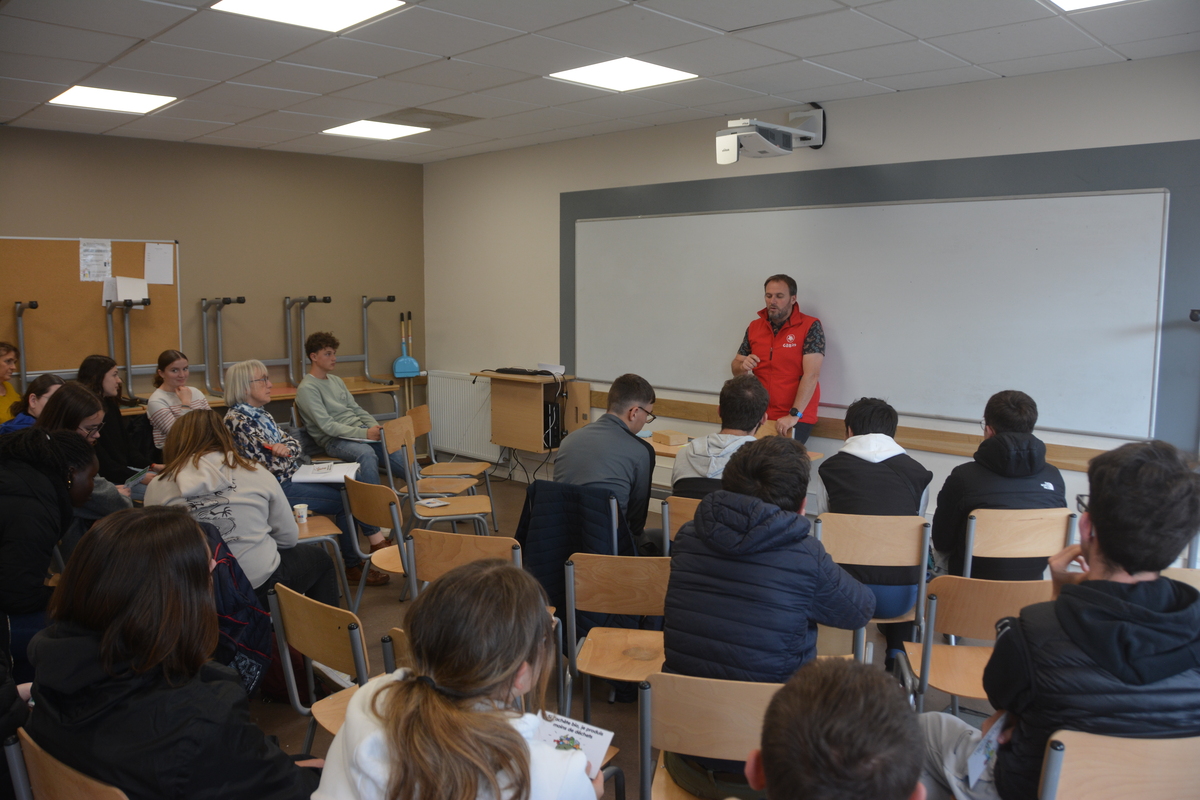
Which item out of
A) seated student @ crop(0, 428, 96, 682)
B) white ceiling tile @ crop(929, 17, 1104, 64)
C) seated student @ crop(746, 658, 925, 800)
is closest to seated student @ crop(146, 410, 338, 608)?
seated student @ crop(0, 428, 96, 682)

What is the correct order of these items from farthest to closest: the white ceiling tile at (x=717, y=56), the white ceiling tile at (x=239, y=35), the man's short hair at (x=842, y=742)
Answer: the white ceiling tile at (x=717, y=56) → the white ceiling tile at (x=239, y=35) → the man's short hair at (x=842, y=742)

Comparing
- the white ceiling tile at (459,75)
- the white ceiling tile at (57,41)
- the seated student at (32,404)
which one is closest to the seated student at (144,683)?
the white ceiling tile at (57,41)

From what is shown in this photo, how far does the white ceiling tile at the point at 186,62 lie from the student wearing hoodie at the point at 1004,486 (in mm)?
3686

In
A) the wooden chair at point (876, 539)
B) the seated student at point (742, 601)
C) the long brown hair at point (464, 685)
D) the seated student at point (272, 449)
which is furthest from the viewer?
the seated student at point (272, 449)

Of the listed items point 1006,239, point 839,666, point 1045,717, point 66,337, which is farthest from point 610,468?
point 66,337

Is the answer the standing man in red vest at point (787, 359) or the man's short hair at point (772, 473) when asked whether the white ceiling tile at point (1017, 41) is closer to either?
the standing man in red vest at point (787, 359)

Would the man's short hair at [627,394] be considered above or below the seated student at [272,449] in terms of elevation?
above

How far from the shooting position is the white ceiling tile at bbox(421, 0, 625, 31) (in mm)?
3145

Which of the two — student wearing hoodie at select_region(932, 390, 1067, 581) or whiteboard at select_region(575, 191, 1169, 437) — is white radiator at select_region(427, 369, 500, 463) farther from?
student wearing hoodie at select_region(932, 390, 1067, 581)

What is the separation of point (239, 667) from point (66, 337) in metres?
4.45

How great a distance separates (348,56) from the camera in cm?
389

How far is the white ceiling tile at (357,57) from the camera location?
3727 millimetres

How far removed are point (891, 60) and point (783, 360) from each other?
1.83m

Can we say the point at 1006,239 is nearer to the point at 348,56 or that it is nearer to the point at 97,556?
the point at 348,56
